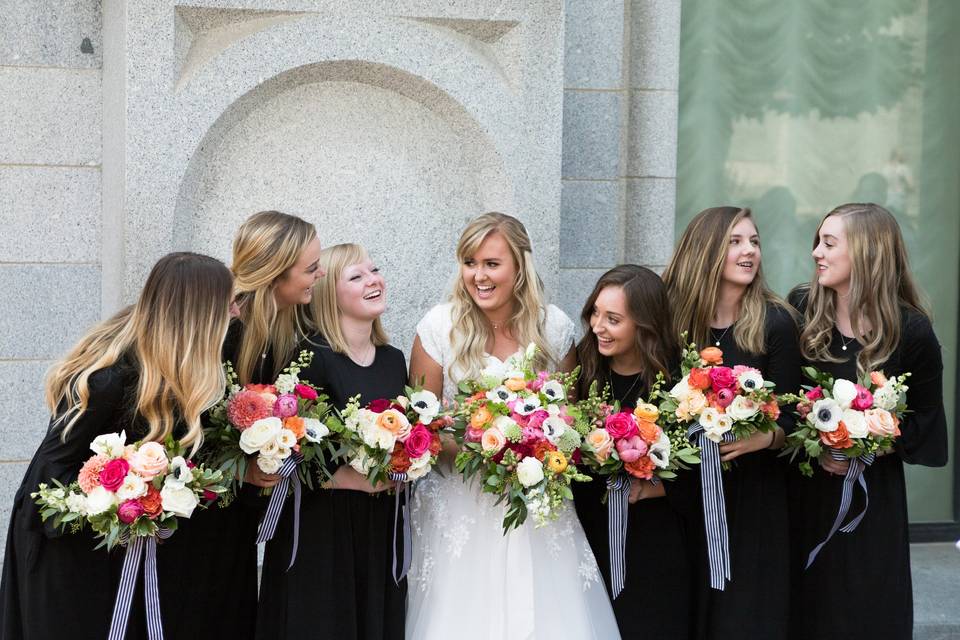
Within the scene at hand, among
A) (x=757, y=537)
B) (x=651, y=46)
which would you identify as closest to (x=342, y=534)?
(x=757, y=537)

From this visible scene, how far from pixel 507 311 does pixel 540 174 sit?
56.8 inches

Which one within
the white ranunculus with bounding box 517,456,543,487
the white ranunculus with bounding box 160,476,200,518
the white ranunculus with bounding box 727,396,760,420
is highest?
the white ranunculus with bounding box 727,396,760,420

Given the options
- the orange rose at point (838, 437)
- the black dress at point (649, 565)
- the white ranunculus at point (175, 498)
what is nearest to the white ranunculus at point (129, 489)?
the white ranunculus at point (175, 498)

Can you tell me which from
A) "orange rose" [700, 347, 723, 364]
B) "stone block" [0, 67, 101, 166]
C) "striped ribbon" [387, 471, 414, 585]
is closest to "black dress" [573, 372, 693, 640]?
"orange rose" [700, 347, 723, 364]

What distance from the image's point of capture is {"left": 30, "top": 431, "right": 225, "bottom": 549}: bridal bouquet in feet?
13.6

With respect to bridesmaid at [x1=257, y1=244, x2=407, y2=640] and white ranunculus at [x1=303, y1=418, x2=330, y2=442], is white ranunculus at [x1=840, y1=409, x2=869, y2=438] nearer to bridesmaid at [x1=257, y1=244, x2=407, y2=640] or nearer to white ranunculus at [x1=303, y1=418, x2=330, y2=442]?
bridesmaid at [x1=257, y1=244, x2=407, y2=640]

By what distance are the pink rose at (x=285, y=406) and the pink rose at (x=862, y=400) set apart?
7.61 ft

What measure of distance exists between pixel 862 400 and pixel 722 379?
0.63 meters

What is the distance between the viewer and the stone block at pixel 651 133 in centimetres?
730

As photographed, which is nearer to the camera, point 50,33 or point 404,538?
point 404,538

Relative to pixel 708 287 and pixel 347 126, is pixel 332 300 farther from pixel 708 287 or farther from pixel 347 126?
pixel 347 126

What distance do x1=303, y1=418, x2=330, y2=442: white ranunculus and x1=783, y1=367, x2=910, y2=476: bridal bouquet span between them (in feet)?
6.38

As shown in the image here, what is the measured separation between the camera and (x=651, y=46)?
7.27 meters

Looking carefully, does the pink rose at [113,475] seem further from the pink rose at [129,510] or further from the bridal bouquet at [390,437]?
the bridal bouquet at [390,437]
